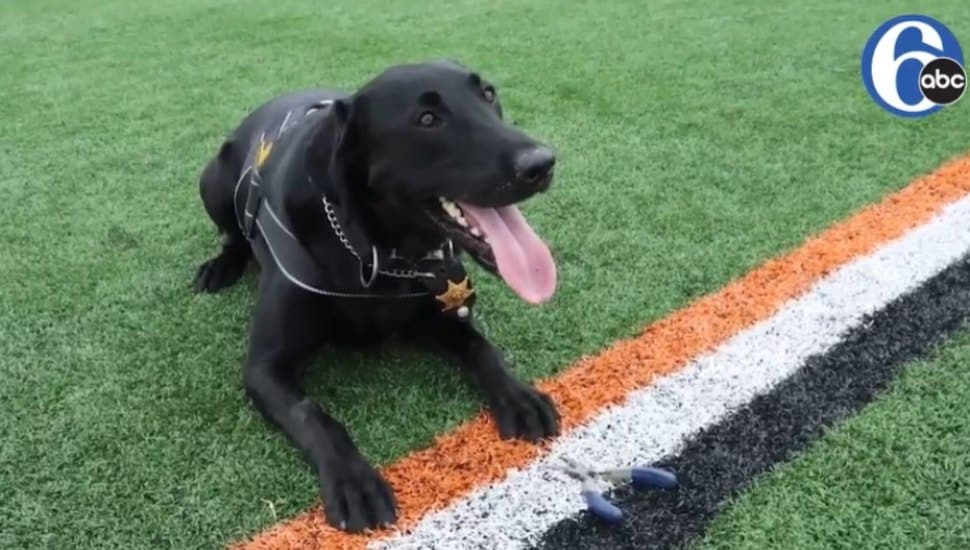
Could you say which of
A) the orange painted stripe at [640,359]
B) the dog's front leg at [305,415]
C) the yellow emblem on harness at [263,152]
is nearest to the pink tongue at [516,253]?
the orange painted stripe at [640,359]

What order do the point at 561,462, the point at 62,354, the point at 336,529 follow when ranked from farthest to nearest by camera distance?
the point at 62,354, the point at 561,462, the point at 336,529

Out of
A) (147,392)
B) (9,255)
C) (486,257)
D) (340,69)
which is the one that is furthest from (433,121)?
(340,69)

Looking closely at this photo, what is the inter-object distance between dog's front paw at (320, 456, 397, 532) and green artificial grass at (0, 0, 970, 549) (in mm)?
87

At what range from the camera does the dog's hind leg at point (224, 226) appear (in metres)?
2.66

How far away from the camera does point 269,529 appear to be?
1.77m

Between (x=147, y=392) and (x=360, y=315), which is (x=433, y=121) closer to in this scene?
(x=360, y=315)

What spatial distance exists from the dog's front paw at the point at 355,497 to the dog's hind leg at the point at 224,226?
984 millimetres

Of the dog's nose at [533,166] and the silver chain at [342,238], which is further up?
the dog's nose at [533,166]

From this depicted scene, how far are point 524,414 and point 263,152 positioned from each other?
93 cm

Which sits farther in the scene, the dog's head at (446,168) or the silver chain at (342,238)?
the silver chain at (342,238)

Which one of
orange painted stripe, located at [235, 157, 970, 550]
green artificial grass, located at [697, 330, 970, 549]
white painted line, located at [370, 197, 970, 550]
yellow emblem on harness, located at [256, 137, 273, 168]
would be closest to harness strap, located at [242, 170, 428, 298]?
yellow emblem on harness, located at [256, 137, 273, 168]

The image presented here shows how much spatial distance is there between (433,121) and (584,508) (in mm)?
776

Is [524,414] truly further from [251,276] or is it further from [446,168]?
[251,276]

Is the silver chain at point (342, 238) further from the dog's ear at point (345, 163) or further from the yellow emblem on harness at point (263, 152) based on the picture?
the yellow emblem on harness at point (263, 152)
